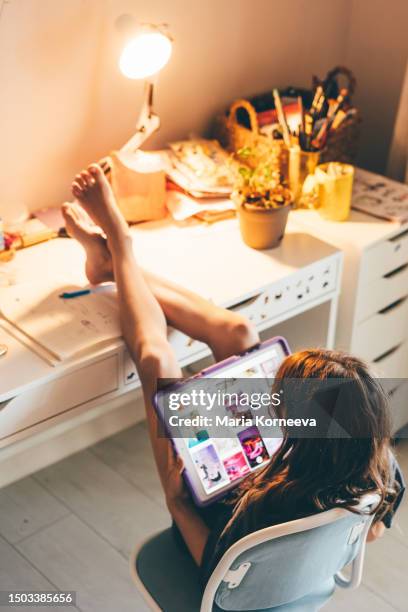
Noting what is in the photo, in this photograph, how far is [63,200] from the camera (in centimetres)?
218

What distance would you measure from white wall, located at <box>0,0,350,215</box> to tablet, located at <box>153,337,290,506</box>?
82cm

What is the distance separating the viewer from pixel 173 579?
1.38 meters

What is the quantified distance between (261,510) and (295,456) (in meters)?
0.10

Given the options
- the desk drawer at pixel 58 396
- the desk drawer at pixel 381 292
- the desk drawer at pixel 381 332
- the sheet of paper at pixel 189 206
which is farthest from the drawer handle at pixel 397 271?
the desk drawer at pixel 58 396

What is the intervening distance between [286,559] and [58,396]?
62cm

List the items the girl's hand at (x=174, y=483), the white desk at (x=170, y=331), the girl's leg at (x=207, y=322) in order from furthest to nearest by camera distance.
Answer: the girl's leg at (x=207, y=322) → the white desk at (x=170, y=331) → the girl's hand at (x=174, y=483)

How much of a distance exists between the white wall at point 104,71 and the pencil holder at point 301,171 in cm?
36

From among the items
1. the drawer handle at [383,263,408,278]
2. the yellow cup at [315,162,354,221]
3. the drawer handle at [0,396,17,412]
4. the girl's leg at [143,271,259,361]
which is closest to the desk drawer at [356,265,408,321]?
the drawer handle at [383,263,408,278]

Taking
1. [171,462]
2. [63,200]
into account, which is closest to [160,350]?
[171,462]

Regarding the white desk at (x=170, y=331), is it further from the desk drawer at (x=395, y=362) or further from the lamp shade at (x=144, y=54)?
the lamp shade at (x=144, y=54)

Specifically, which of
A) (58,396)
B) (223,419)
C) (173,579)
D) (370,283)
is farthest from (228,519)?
(370,283)

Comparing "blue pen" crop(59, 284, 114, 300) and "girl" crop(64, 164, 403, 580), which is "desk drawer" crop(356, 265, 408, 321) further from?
"blue pen" crop(59, 284, 114, 300)

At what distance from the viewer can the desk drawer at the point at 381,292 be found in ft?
7.11

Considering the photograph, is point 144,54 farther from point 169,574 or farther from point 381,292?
point 169,574
